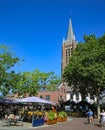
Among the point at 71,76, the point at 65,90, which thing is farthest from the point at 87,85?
the point at 65,90

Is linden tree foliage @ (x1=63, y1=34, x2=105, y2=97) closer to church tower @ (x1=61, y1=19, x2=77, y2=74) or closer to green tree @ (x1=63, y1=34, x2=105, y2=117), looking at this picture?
green tree @ (x1=63, y1=34, x2=105, y2=117)

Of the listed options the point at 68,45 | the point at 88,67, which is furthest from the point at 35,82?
the point at 68,45

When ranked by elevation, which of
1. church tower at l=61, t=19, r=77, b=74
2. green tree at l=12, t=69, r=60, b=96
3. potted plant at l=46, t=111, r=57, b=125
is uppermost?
church tower at l=61, t=19, r=77, b=74

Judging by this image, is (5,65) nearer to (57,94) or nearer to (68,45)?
(57,94)

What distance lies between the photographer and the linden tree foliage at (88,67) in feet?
137

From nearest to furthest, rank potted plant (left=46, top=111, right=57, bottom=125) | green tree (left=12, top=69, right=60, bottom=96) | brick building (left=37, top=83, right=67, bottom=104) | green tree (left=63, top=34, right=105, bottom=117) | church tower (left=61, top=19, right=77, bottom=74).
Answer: potted plant (left=46, top=111, right=57, bottom=125), green tree (left=63, top=34, right=105, bottom=117), green tree (left=12, top=69, right=60, bottom=96), brick building (left=37, top=83, right=67, bottom=104), church tower (left=61, top=19, right=77, bottom=74)

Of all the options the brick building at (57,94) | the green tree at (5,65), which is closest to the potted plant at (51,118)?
the green tree at (5,65)

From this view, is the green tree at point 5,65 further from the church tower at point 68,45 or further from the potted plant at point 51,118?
the church tower at point 68,45

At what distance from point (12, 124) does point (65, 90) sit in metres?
57.4

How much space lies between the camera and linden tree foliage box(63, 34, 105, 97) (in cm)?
4162

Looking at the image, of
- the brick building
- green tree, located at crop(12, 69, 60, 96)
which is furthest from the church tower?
green tree, located at crop(12, 69, 60, 96)

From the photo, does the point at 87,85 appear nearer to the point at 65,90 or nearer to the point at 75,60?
the point at 75,60

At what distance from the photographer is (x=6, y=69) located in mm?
38281

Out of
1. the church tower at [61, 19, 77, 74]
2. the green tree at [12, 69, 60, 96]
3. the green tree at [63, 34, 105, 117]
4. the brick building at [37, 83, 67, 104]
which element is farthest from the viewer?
the church tower at [61, 19, 77, 74]
